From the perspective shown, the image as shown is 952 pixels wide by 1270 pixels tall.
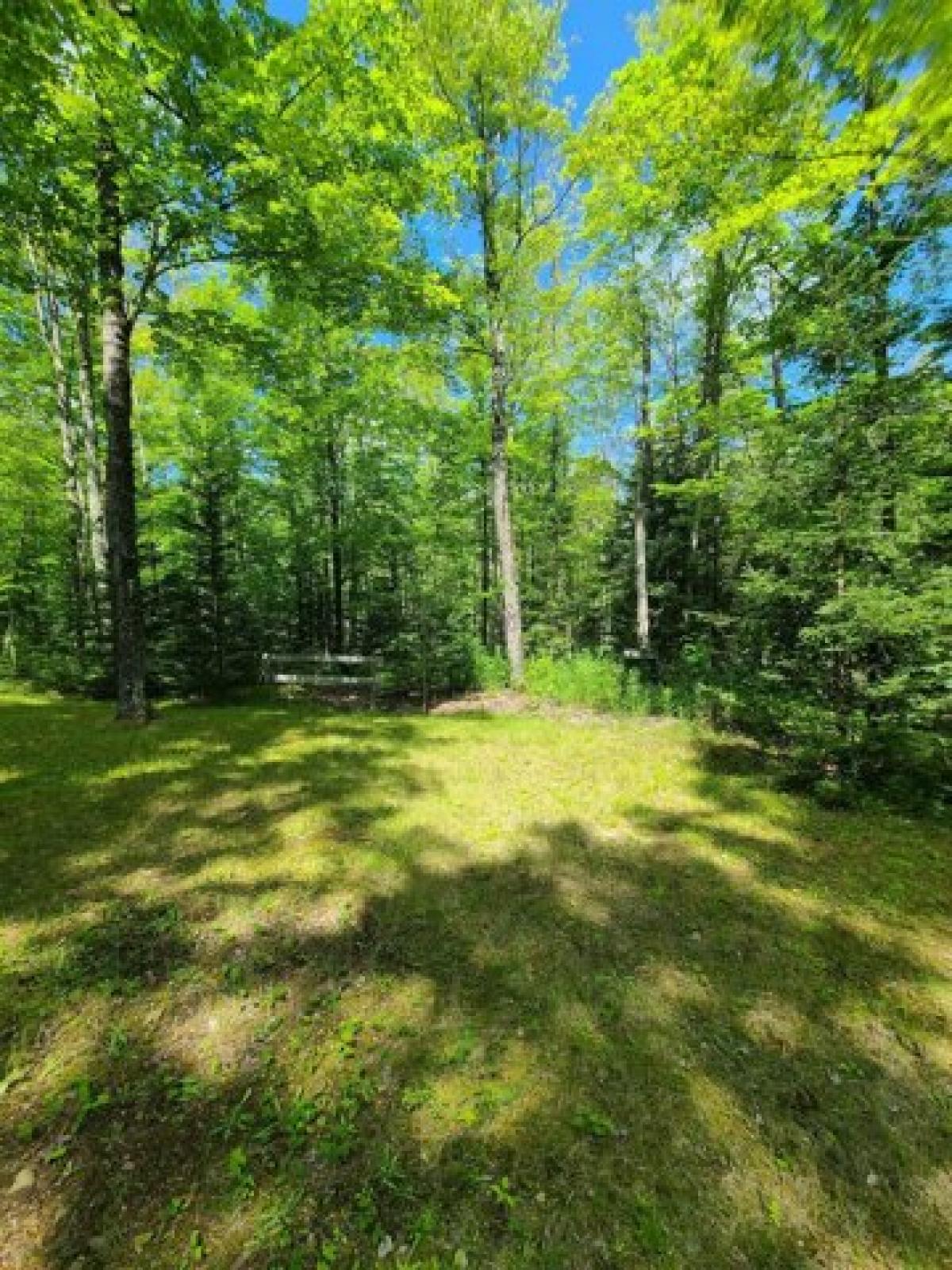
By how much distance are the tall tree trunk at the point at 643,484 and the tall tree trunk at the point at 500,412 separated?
4063 millimetres

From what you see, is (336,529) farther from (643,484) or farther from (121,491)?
(643,484)

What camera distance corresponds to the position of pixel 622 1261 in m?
1.75

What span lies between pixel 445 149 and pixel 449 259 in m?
1.92

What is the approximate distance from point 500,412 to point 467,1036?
11021 millimetres

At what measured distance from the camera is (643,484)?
14141 mm

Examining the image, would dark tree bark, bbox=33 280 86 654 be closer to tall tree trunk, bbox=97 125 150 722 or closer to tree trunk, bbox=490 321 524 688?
tall tree trunk, bbox=97 125 150 722

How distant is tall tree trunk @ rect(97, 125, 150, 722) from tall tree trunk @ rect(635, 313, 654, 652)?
10.8 meters

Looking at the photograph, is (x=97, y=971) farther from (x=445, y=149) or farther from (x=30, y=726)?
(x=445, y=149)

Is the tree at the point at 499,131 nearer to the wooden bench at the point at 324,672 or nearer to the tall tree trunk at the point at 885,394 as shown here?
the wooden bench at the point at 324,672

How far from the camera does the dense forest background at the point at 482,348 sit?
470 cm

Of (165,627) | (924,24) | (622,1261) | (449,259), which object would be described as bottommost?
(622,1261)

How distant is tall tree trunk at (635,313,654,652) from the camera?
46.2ft

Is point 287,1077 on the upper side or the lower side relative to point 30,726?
lower

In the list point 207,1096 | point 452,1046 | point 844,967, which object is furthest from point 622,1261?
point 844,967
